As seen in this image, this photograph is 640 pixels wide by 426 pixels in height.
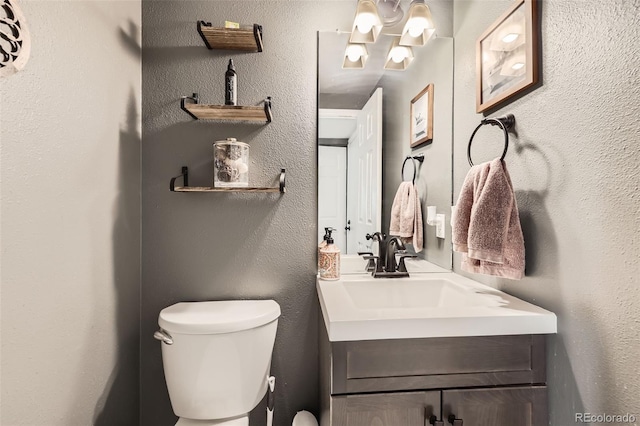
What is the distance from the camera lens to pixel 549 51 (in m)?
0.87

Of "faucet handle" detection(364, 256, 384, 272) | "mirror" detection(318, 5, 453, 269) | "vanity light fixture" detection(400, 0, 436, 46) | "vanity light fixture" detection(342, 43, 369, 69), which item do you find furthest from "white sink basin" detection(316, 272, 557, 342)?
"vanity light fixture" detection(400, 0, 436, 46)

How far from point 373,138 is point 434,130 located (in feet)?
A: 0.98

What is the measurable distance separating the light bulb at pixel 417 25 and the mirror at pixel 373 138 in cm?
10

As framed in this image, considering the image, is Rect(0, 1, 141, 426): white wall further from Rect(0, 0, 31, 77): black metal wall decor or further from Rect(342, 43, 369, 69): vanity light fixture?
Rect(342, 43, 369, 69): vanity light fixture

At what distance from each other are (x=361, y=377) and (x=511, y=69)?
3.53ft

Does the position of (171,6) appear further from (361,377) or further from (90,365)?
(361,377)

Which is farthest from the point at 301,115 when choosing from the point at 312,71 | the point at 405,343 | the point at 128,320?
the point at 128,320

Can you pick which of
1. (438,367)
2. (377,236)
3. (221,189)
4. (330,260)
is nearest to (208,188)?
(221,189)

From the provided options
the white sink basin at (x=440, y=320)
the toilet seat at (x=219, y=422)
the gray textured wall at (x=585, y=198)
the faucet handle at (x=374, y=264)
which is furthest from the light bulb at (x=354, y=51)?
the toilet seat at (x=219, y=422)

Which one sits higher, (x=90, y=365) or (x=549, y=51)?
(x=549, y=51)

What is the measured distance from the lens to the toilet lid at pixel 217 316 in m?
1.02

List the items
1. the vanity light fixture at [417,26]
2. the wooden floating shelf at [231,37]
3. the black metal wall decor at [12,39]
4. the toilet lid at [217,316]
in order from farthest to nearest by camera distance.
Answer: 1. the vanity light fixture at [417,26]
2. the wooden floating shelf at [231,37]
3. the toilet lid at [217,316]
4. the black metal wall decor at [12,39]

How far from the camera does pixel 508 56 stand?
3.28 ft

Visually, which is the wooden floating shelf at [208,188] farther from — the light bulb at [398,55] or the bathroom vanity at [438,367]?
the light bulb at [398,55]
